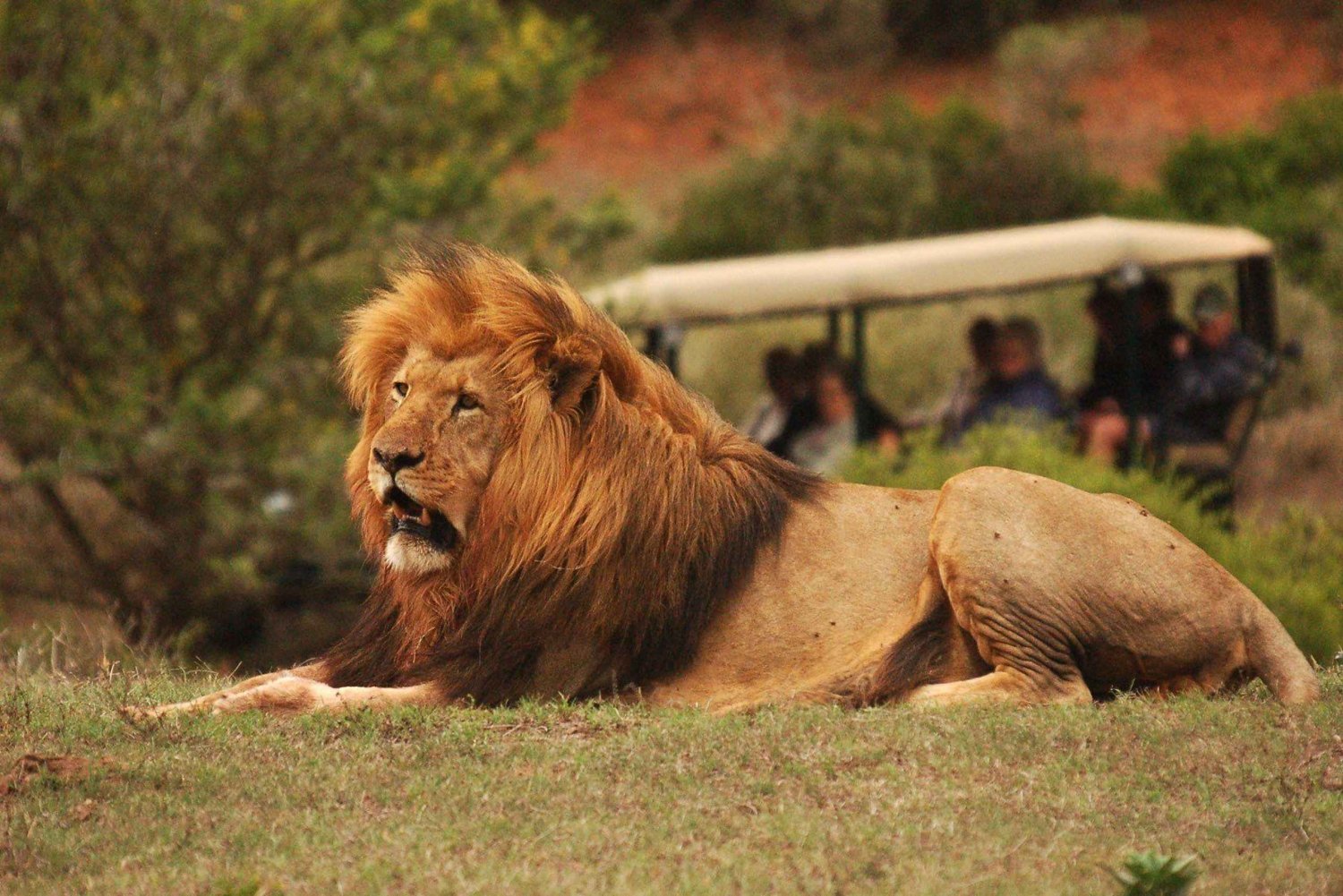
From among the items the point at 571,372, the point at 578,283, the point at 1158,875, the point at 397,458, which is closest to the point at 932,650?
the point at 571,372

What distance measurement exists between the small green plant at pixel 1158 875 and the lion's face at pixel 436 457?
2.10m

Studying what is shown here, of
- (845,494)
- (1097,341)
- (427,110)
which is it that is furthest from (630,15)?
(845,494)

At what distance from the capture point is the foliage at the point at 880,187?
24.7 meters

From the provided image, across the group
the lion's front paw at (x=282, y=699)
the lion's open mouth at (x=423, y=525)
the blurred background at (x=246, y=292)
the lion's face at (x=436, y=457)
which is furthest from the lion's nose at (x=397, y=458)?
the blurred background at (x=246, y=292)

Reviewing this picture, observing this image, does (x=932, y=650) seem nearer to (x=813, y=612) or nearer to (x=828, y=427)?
(x=813, y=612)

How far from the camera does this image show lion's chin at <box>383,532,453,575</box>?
16.0ft

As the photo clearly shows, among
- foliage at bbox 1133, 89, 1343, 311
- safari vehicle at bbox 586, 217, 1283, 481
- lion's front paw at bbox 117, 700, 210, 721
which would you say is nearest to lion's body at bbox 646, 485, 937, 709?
lion's front paw at bbox 117, 700, 210, 721

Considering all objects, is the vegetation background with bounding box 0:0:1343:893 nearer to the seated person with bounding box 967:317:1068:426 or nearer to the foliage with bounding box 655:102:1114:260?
the foliage with bounding box 655:102:1114:260

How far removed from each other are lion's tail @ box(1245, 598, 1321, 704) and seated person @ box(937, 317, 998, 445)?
605 cm

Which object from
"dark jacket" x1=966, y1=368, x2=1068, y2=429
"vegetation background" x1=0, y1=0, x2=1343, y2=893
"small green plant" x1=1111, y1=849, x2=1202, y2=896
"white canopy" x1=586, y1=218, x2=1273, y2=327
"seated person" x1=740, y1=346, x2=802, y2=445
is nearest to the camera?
"small green plant" x1=1111, y1=849, x2=1202, y2=896

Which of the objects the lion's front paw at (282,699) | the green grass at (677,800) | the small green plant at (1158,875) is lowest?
the lion's front paw at (282,699)

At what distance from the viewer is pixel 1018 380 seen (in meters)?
10.8

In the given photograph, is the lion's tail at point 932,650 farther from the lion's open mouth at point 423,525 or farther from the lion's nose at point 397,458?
the lion's nose at point 397,458

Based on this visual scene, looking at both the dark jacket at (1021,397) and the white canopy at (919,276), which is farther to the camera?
the white canopy at (919,276)
